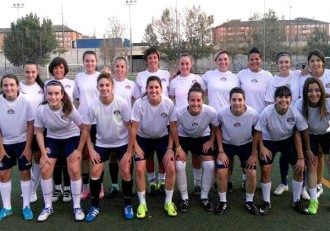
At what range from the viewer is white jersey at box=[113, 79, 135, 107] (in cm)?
484

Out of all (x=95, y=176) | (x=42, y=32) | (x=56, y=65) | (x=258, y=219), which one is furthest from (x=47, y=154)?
(x=42, y=32)

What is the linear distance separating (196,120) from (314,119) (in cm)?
135

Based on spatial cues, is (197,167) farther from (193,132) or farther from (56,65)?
(56,65)

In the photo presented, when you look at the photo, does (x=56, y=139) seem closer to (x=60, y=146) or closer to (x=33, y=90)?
(x=60, y=146)

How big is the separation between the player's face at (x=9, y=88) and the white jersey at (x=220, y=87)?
240cm

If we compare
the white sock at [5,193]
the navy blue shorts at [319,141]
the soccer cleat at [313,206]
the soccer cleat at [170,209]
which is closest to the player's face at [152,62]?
the soccer cleat at [170,209]

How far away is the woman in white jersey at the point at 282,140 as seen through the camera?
416cm

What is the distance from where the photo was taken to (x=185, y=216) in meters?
4.12

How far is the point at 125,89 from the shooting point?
4.90m

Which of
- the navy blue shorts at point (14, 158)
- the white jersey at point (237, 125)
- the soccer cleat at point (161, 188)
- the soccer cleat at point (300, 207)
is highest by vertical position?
the white jersey at point (237, 125)

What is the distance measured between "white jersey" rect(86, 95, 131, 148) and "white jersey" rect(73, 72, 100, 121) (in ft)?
1.80

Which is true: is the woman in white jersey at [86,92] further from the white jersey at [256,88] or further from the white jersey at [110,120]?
the white jersey at [256,88]

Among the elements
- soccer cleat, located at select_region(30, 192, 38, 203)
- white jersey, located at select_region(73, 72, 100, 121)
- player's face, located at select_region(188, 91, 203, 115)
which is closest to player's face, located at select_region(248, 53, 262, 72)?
player's face, located at select_region(188, 91, 203, 115)

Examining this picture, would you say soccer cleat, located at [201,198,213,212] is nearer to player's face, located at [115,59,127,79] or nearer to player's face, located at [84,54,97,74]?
player's face, located at [115,59,127,79]
